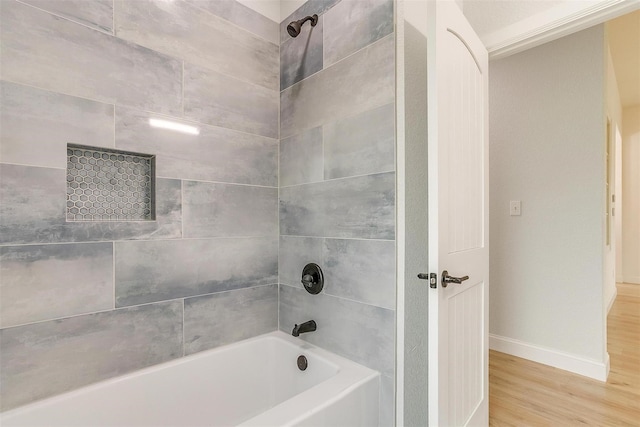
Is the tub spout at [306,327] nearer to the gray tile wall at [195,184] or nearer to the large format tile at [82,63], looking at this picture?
the gray tile wall at [195,184]

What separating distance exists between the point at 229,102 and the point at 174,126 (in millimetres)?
341

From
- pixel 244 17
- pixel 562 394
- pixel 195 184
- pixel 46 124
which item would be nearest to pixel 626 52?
pixel 562 394

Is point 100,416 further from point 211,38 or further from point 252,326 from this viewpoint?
point 211,38

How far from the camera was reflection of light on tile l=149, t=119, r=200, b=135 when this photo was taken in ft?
4.93

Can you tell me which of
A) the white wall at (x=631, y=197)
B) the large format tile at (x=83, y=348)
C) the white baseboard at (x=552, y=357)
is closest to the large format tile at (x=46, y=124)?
the large format tile at (x=83, y=348)

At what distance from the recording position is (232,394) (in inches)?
65.5

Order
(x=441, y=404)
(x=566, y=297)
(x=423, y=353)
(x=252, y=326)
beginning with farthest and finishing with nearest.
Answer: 1. (x=566, y=297)
2. (x=252, y=326)
3. (x=423, y=353)
4. (x=441, y=404)

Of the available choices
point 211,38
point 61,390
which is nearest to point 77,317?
point 61,390

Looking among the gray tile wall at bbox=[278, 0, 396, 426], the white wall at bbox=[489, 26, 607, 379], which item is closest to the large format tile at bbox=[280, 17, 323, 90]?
the gray tile wall at bbox=[278, 0, 396, 426]

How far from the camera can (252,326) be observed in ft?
6.10

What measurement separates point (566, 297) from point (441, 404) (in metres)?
1.97

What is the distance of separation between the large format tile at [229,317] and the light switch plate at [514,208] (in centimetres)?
214

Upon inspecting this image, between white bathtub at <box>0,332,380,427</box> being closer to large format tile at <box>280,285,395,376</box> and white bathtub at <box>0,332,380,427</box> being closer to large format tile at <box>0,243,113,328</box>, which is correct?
large format tile at <box>280,285,395,376</box>

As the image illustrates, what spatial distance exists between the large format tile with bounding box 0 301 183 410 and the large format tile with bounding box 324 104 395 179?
1051 mm
